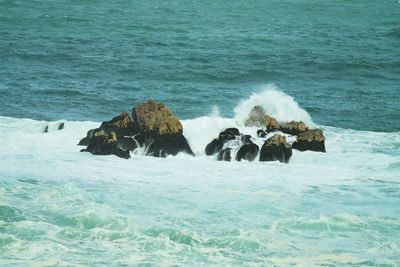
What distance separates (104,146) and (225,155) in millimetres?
5024

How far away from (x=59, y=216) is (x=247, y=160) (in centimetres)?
1086

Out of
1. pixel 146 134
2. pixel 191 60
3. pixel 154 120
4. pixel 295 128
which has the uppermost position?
pixel 191 60

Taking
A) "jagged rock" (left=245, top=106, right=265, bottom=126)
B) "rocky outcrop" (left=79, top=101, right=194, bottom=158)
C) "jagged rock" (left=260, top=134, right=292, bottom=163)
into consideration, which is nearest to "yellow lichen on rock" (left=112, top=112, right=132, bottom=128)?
"rocky outcrop" (left=79, top=101, right=194, bottom=158)

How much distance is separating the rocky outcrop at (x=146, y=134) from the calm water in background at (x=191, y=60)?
7703 mm

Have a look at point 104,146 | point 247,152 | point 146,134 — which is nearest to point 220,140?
point 247,152

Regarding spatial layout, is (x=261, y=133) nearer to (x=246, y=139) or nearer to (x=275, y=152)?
(x=246, y=139)

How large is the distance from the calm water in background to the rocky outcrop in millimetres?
7703

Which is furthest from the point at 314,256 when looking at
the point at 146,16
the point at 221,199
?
the point at 146,16

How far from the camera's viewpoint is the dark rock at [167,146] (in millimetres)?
36469

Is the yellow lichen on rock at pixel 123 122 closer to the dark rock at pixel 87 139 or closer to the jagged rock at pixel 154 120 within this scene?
the jagged rock at pixel 154 120

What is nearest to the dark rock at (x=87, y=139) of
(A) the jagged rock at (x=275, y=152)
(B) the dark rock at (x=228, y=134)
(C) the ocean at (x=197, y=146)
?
(C) the ocean at (x=197, y=146)

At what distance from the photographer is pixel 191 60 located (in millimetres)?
61688

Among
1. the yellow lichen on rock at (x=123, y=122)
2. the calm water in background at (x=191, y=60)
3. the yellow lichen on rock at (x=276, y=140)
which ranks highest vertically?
the calm water in background at (x=191, y=60)

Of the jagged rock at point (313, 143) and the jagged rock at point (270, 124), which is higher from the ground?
the jagged rock at point (270, 124)
